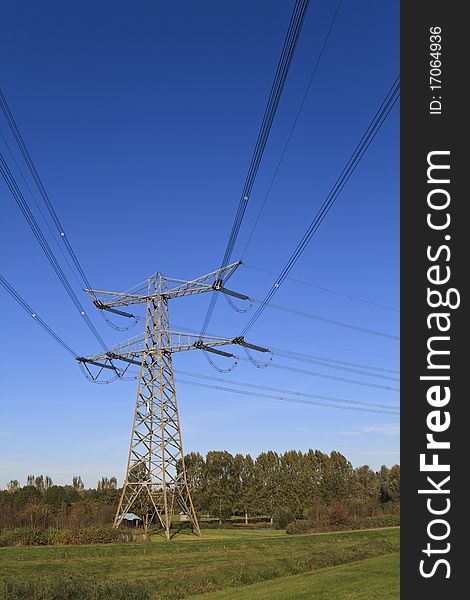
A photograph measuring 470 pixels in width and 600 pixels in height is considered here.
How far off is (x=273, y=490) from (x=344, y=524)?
25407mm

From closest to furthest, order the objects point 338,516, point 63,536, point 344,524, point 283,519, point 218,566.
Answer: point 218,566
point 63,536
point 344,524
point 338,516
point 283,519

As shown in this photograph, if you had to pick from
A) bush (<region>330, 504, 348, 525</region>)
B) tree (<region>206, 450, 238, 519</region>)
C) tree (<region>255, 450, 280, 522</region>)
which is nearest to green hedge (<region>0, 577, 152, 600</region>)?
Result: bush (<region>330, 504, 348, 525</region>)

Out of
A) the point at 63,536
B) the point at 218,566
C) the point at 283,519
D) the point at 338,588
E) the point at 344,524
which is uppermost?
the point at 338,588

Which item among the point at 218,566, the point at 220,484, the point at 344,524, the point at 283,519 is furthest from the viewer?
the point at 220,484

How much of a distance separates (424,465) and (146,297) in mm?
48452

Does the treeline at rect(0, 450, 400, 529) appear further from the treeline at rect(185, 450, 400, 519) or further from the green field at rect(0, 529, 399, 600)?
the green field at rect(0, 529, 399, 600)

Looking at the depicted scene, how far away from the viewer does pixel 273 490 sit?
338ft

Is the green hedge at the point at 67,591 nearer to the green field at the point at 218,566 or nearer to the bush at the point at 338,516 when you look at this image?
the green field at the point at 218,566

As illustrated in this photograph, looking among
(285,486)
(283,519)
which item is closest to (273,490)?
(285,486)

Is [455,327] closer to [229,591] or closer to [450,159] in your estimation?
[450,159]

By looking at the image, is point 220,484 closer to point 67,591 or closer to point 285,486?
point 285,486

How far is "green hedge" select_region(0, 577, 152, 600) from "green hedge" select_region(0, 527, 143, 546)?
24.2 meters

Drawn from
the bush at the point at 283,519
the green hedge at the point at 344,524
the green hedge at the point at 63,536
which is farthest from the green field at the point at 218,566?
the bush at the point at 283,519

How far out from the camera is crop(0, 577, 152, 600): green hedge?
22.6 m
